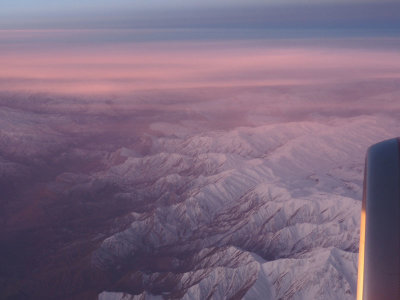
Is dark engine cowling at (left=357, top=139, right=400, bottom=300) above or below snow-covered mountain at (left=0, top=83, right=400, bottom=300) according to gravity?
above

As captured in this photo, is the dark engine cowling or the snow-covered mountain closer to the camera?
the dark engine cowling

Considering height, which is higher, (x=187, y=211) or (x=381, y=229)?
(x=381, y=229)

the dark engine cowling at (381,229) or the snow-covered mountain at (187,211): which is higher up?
the dark engine cowling at (381,229)

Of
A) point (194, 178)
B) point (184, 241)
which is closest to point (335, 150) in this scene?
point (194, 178)

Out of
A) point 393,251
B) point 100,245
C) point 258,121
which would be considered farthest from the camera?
point 258,121

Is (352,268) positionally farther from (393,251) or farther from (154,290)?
(393,251)

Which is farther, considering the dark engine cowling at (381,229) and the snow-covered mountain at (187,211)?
the snow-covered mountain at (187,211)

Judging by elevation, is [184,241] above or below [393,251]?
below

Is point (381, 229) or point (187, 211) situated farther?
point (187, 211)
